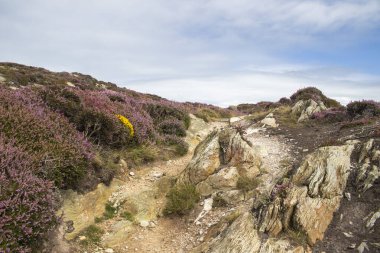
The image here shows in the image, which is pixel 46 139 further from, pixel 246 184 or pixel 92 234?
pixel 246 184

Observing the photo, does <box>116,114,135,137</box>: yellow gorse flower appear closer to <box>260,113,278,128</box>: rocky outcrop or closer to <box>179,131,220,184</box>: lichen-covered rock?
<box>179,131,220,184</box>: lichen-covered rock

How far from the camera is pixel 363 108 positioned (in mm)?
19656

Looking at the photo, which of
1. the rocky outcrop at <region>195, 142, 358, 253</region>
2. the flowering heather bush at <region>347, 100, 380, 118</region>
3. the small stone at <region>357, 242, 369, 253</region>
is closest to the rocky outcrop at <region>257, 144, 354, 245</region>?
the rocky outcrop at <region>195, 142, 358, 253</region>

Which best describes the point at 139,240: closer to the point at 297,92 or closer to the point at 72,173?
the point at 72,173

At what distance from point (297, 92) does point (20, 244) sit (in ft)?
89.2

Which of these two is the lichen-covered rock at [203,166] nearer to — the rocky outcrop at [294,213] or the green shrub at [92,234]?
the rocky outcrop at [294,213]

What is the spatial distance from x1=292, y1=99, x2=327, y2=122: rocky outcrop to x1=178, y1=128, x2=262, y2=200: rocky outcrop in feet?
33.8

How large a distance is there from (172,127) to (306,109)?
31.8 feet

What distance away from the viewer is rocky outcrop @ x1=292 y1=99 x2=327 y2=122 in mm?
21173

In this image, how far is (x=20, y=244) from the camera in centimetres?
639

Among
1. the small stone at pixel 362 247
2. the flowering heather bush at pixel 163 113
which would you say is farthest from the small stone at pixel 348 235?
the flowering heather bush at pixel 163 113

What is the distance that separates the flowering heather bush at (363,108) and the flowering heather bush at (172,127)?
32.8 feet

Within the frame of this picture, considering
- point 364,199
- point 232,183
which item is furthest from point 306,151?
point 364,199

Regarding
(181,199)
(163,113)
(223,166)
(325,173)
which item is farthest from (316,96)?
(181,199)
